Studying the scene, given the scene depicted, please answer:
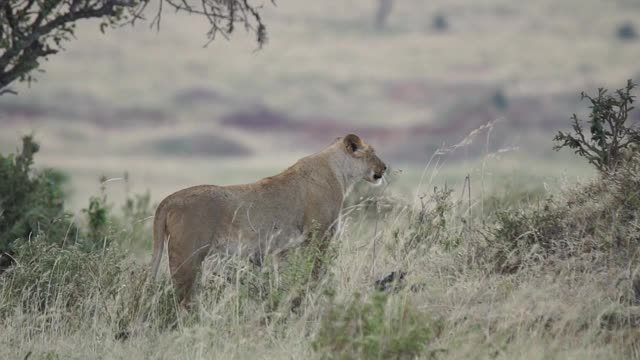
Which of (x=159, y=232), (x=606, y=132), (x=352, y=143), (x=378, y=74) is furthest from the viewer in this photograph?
(x=378, y=74)

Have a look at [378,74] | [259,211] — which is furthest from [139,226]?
[378,74]

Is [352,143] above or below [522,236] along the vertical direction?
above

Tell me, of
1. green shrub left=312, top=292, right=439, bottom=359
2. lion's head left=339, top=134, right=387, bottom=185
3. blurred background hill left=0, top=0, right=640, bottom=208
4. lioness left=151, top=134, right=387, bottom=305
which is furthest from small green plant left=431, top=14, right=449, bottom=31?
green shrub left=312, top=292, right=439, bottom=359

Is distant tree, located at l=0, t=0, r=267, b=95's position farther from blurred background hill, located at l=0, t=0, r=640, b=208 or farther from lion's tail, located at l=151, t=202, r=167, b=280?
blurred background hill, located at l=0, t=0, r=640, b=208

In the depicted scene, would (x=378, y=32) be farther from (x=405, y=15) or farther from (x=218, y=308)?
(x=218, y=308)

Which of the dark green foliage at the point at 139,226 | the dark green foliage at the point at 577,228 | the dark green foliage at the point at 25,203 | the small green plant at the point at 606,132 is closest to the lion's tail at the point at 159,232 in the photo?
the dark green foliage at the point at 25,203

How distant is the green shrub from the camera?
7.50 metres

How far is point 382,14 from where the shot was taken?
9006 centimetres

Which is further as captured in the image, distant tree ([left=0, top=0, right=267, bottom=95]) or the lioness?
distant tree ([left=0, top=0, right=267, bottom=95])

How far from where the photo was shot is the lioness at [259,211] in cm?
972

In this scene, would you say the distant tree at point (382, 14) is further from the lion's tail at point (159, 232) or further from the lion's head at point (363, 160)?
the lion's tail at point (159, 232)

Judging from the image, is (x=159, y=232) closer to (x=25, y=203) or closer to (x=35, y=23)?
(x=35, y=23)

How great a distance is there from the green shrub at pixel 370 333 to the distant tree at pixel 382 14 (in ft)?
269

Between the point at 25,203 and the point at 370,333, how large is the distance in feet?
19.4
